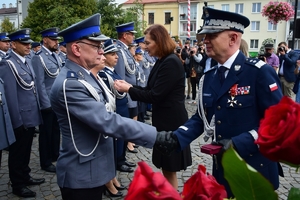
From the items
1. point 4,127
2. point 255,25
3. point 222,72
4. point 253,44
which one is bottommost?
point 4,127

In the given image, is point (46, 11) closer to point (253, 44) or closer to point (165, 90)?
point (165, 90)

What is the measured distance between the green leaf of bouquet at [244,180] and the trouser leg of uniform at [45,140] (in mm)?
4636

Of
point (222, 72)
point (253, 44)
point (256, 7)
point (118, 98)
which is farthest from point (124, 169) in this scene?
point (256, 7)

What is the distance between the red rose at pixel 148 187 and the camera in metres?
0.62

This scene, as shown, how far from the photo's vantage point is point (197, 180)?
30.5 inches

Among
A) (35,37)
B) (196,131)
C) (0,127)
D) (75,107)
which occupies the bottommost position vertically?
(0,127)

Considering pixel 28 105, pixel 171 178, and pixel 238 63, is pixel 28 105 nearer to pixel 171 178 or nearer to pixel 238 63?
pixel 171 178

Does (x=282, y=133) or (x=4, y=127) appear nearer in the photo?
(x=282, y=133)

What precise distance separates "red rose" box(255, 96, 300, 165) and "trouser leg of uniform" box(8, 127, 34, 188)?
3928 millimetres

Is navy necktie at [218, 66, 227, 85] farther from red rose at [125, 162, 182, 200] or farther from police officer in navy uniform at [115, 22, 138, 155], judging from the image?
police officer in navy uniform at [115, 22, 138, 155]

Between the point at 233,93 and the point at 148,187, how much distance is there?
65.3 inches

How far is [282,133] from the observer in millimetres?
729

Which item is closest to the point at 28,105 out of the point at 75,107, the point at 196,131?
the point at 75,107

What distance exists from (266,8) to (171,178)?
10.5m
